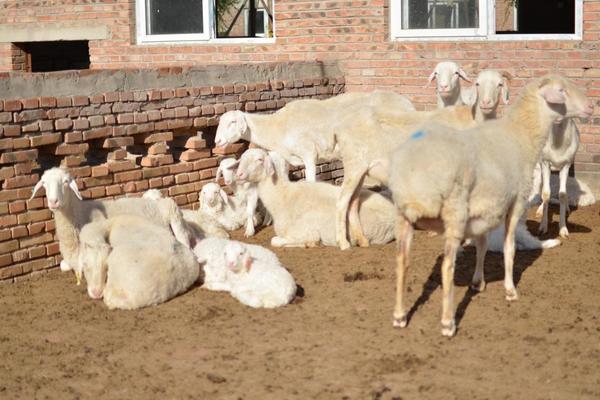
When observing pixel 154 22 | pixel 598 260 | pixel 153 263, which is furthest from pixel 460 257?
pixel 154 22

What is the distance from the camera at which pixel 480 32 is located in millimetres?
12445

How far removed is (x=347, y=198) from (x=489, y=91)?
1.72 meters

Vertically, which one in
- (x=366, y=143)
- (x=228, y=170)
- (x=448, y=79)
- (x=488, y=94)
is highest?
(x=448, y=79)

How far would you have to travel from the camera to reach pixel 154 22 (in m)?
14.9

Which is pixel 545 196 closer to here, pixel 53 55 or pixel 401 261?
pixel 401 261

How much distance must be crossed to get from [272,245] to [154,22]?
6140 mm

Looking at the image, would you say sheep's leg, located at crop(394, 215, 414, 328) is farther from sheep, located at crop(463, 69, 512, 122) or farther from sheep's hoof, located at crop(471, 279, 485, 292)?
sheep, located at crop(463, 69, 512, 122)

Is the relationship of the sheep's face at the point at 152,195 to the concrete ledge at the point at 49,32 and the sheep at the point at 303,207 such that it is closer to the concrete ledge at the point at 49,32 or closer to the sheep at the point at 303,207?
the sheep at the point at 303,207

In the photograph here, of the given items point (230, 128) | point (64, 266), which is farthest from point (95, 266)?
point (230, 128)

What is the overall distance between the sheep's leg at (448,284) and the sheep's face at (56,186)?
328cm

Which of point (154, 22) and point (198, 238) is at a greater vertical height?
point (154, 22)

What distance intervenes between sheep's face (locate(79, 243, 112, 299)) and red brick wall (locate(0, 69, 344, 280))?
1023 mm

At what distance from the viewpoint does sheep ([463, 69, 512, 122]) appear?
9734 millimetres

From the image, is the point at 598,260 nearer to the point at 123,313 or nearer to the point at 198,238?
the point at 198,238
